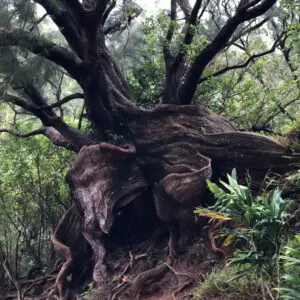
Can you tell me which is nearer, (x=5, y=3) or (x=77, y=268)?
(x=5, y=3)

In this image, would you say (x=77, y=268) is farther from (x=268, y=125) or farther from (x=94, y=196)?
(x=268, y=125)

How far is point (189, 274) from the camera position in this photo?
6.89 m

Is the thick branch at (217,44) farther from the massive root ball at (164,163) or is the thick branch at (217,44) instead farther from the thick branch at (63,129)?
the thick branch at (63,129)

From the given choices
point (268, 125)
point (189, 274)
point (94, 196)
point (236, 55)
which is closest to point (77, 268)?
point (94, 196)

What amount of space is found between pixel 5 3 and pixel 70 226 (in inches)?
176

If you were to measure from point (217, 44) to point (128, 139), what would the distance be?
2.33m

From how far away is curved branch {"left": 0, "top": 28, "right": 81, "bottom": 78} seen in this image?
6.43 m

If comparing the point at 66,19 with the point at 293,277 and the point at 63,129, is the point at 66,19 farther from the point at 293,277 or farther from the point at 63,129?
the point at 293,277

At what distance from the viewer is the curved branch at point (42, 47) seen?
6.43m

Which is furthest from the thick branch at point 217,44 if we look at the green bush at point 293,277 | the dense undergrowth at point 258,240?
the green bush at point 293,277

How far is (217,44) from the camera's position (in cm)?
771

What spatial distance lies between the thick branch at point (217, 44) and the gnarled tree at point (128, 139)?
0.06 feet

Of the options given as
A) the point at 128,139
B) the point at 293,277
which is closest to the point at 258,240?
the point at 293,277

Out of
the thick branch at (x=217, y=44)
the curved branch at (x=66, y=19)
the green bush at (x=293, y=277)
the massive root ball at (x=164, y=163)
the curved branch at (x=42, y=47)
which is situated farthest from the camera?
the massive root ball at (x=164, y=163)
